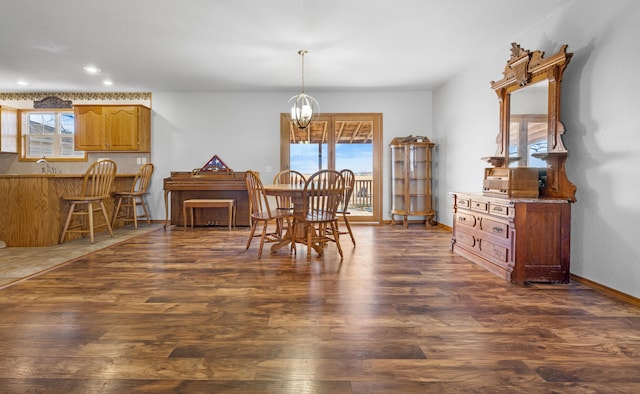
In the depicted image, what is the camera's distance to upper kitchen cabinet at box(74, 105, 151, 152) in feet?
18.9

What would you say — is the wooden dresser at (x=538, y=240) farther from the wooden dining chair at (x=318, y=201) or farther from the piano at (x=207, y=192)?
the piano at (x=207, y=192)

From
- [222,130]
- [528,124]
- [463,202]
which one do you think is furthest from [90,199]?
[528,124]

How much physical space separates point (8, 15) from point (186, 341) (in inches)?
141

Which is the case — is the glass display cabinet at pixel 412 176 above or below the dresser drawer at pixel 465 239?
above

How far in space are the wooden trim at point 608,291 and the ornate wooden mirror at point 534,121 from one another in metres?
0.64

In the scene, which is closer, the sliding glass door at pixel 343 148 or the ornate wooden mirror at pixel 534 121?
the ornate wooden mirror at pixel 534 121

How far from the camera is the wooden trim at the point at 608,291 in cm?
220

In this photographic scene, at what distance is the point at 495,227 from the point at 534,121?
1.00 m

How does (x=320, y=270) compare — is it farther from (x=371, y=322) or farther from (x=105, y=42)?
(x=105, y=42)

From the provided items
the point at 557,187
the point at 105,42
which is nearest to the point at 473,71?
the point at 557,187

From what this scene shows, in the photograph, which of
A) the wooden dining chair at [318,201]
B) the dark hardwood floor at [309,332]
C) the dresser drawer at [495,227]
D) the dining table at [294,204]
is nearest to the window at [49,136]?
the dark hardwood floor at [309,332]

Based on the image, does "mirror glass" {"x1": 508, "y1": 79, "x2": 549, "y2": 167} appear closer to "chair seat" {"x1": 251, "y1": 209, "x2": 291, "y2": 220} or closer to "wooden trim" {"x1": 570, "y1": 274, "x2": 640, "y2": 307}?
"wooden trim" {"x1": 570, "y1": 274, "x2": 640, "y2": 307}

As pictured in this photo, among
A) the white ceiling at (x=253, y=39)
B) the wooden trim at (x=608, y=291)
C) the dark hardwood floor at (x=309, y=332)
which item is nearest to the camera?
the dark hardwood floor at (x=309, y=332)

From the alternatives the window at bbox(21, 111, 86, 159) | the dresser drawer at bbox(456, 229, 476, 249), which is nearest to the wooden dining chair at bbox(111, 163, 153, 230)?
the window at bbox(21, 111, 86, 159)
